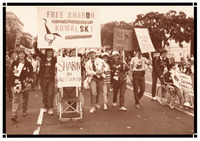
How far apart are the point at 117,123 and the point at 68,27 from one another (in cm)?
307

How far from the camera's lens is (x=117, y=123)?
274 inches

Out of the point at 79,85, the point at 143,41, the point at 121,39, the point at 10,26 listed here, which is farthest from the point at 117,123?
the point at 10,26

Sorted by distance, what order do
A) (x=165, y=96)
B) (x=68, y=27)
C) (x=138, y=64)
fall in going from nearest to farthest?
(x=68, y=27) < (x=138, y=64) < (x=165, y=96)

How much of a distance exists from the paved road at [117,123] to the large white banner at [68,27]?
2181 millimetres

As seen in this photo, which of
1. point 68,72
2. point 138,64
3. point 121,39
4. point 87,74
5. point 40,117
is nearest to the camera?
point 68,72

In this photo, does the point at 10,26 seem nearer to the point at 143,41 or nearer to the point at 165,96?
the point at 143,41

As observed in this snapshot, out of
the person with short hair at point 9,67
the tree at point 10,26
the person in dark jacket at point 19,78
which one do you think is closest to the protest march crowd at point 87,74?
the person in dark jacket at point 19,78

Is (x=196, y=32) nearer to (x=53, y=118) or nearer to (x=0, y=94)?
(x=53, y=118)

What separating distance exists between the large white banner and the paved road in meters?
2.18

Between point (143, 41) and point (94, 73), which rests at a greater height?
point (143, 41)

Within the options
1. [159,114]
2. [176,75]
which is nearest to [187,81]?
[176,75]

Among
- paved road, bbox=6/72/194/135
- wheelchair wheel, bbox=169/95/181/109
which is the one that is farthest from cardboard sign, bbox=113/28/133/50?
wheelchair wheel, bbox=169/95/181/109

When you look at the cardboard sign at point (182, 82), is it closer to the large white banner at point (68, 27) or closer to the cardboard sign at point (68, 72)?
the large white banner at point (68, 27)

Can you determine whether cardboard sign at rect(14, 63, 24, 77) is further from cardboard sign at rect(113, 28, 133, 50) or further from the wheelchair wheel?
the wheelchair wheel
